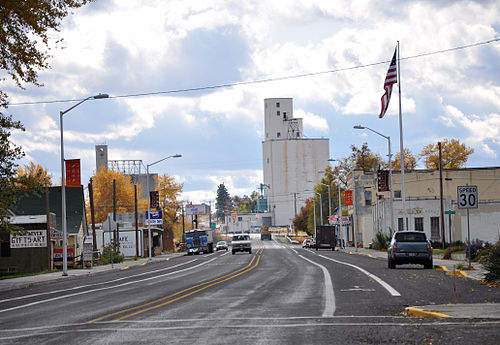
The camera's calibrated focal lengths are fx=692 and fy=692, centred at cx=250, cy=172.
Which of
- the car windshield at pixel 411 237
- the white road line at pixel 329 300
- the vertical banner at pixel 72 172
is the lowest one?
the white road line at pixel 329 300

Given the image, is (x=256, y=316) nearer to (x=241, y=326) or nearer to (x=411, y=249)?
(x=241, y=326)

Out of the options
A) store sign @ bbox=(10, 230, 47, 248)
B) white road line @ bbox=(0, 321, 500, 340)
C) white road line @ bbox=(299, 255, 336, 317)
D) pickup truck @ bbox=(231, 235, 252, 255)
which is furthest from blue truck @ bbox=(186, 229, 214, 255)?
white road line @ bbox=(0, 321, 500, 340)

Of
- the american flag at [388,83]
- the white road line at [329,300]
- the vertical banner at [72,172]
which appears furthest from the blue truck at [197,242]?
the white road line at [329,300]

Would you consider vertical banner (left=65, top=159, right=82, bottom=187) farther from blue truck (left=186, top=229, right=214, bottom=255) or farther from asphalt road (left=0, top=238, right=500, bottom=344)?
blue truck (left=186, top=229, right=214, bottom=255)

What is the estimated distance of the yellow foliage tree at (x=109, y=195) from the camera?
102438 millimetres

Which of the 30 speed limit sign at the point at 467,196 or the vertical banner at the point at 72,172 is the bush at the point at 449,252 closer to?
the 30 speed limit sign at the point at 467,196

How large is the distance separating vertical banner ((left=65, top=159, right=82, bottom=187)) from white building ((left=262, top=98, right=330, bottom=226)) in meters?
119

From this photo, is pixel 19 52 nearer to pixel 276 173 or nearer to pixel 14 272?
pixel 14 272

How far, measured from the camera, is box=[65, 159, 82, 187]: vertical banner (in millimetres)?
42062

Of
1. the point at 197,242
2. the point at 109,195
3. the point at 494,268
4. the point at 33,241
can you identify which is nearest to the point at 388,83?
the point at 494,268

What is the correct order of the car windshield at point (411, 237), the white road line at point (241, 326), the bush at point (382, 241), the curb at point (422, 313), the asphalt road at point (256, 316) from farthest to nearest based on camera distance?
the bush at point (382, 241) < the car windshield at point (411, 237) < the curb at point (422, 313) < the white road line at point (241, 326) < the asphalt road at point (256, 316)

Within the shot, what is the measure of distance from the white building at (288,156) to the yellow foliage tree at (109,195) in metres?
59.6

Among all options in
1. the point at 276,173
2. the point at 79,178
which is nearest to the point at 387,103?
the point at 79,178

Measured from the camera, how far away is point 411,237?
1242 inches
